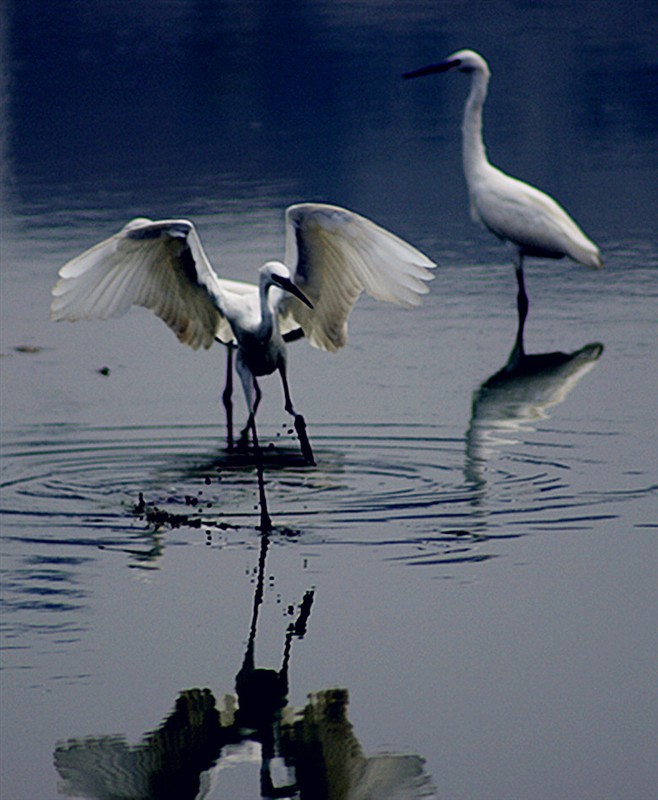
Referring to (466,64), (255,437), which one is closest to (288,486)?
(255,437)

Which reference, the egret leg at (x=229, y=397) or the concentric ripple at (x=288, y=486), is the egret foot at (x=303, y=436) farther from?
the egret leg at (x=229, y=397)

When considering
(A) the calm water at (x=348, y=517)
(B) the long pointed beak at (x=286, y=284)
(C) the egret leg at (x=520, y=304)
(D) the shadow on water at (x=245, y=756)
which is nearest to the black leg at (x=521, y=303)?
(C) the egret leg at (x=520, y=304)

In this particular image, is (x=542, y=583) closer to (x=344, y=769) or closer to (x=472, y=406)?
(x=344, y=769)

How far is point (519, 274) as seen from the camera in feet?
47.8

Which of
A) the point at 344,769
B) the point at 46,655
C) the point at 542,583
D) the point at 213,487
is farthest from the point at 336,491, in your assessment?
the point at 344,769

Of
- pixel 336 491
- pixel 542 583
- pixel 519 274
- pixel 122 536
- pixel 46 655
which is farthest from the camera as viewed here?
pixel 519 274

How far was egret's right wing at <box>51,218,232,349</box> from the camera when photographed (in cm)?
999

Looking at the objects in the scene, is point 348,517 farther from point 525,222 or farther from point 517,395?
point 525,222

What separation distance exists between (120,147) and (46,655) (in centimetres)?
1606

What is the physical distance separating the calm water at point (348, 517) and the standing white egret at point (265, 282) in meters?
0.66

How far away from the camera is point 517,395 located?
1204 centimetres

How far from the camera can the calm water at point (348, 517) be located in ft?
21.4

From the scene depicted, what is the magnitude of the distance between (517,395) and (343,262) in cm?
223

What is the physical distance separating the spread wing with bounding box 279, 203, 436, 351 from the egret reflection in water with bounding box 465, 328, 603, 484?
0.97m
